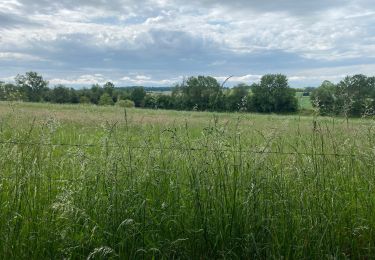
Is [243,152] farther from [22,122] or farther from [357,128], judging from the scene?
[22,122]

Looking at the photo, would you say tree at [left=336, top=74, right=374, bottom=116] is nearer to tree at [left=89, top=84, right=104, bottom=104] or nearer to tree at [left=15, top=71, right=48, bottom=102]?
tree at [left=15, top=71, right=48, bottom=102]

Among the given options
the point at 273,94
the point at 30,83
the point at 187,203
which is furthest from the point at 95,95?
the point at 187,203

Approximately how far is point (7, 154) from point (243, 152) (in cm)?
288

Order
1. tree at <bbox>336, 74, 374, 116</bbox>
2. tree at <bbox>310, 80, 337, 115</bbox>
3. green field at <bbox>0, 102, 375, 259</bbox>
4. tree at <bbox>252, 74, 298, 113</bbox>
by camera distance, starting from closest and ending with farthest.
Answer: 1. green field at <bbox>0, 102, 375, 259</bbox>
2. tree at <bbox>336, 74, 374, 116</bbox>
3. tree at <bbox>310, 80, 337, 115</bbox>
4. tree at <bbox>252, 74, 298, 113</bbox>

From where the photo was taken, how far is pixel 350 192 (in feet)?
15.8

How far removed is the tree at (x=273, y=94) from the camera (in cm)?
598

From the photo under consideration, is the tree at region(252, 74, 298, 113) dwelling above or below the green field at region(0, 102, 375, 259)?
above

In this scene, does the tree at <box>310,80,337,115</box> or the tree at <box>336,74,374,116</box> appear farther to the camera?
the tree at <box>310,80,337,115</box>

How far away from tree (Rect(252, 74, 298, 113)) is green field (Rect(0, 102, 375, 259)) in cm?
102

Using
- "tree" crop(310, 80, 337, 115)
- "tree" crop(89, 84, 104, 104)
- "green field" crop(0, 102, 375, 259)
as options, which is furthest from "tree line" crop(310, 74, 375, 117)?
"tree" crop(89, 84, 104, 104)

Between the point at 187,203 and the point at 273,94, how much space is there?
3664mm

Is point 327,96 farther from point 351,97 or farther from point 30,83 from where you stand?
point 30,83

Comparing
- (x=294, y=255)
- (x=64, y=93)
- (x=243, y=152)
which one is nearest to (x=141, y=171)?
(x=243, y=152)

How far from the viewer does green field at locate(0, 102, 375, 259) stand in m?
3.92
